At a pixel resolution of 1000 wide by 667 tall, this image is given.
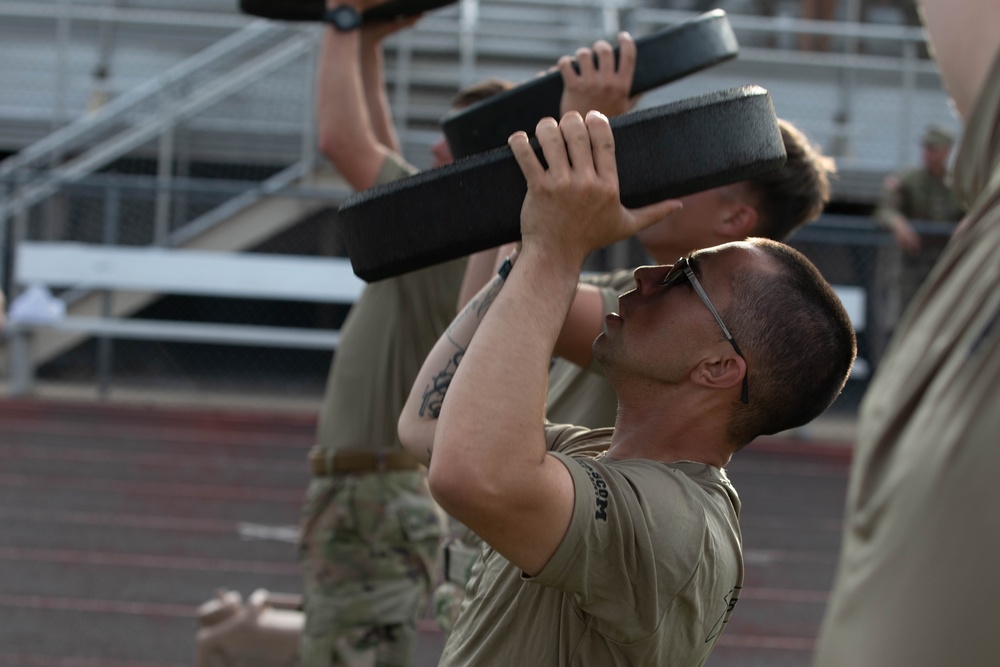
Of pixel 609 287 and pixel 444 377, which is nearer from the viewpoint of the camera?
pixel 444 377

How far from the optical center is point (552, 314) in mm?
1446

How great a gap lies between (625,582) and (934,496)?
2.14 ft

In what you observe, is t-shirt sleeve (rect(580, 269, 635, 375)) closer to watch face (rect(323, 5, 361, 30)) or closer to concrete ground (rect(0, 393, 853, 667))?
watch face (rect(323, 5, 361, 30))

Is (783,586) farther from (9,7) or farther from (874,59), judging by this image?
(9,7)

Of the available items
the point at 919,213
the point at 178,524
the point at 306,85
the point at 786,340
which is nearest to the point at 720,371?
the point at 786,340

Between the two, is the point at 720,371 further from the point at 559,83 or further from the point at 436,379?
the point at 559,83

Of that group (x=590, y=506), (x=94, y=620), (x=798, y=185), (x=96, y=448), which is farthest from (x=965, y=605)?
(x=96, y=448)

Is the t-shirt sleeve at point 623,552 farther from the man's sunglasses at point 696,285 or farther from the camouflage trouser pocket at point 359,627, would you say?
the camouflage trouser pocket at point 359,627

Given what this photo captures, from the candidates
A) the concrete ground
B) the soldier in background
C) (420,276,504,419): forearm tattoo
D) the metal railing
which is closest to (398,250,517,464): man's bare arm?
(420,276,504,419): forearm tattoo

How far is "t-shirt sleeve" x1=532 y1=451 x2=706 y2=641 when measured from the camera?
55.0 inches

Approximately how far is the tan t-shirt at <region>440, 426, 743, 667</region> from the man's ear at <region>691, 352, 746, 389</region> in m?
0.12

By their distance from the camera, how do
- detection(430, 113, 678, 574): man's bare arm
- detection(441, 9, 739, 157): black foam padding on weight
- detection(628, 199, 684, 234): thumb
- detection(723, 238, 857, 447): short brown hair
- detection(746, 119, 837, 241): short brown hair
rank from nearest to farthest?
detection(430, 113, 678, 574): man's bare arm < detection(628, 199, 684, 234): thumb < detection(723, 238, 857, 447): short brown hair < detection(441, 9, 739, 157): black foam padding on weight < detection(746, 119, 837, 241): short brown hair

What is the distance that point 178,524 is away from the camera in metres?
6.71

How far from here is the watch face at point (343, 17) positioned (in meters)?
2.84
